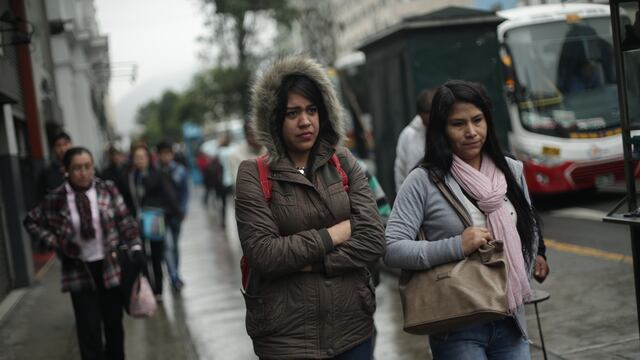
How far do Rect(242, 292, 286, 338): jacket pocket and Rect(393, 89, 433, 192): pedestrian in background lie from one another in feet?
10.6

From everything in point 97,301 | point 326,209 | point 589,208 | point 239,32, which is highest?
point 239,32

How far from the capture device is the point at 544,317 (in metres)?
6.30

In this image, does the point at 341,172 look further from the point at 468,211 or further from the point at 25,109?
the point at 25,109

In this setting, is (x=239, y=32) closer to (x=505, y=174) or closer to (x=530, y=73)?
(x=530, y=73)

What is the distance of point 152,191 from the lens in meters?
9.07

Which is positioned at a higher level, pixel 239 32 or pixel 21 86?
pixel 239 32

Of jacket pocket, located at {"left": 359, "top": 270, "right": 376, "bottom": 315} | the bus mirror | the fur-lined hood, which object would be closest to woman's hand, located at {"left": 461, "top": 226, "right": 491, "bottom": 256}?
jacket pocket, located at {"left": 359, "top": 270, "right": 376, "bottom": 315}

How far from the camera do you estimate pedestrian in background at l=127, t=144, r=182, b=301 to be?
902 centimetres

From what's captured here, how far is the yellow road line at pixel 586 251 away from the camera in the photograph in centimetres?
818

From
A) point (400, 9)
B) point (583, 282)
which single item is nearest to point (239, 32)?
point (400, 9)

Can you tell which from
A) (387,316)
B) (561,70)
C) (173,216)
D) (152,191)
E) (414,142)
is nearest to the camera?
(414,142)

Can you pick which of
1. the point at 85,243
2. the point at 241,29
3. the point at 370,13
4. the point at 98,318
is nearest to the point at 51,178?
the point at 85,243

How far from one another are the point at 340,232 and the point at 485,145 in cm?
74

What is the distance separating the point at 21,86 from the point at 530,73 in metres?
8.35
